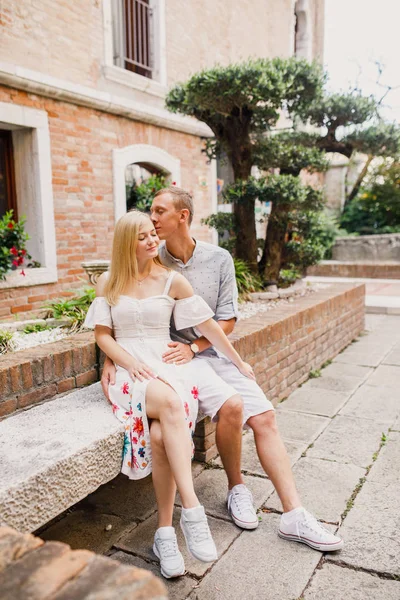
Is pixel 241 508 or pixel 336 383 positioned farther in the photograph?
pixel 336 383

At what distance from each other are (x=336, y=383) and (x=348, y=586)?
115 inches

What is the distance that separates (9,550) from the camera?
44.1 inches

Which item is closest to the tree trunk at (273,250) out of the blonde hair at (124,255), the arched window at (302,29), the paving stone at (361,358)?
the paving stone at (361,358)

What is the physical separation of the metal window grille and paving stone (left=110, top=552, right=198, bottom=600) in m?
7.45

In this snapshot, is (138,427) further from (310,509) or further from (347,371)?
(347,371)

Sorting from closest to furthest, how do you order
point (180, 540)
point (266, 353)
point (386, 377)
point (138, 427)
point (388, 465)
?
point (138, 427) < point (180, 540) < point (388, 465) < point (266, 353) < point (386, 377)

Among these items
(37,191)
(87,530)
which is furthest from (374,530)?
(37,191)

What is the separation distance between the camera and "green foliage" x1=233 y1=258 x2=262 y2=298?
20.1 ft

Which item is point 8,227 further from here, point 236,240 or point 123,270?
point 123,270

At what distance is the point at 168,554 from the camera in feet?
6.95

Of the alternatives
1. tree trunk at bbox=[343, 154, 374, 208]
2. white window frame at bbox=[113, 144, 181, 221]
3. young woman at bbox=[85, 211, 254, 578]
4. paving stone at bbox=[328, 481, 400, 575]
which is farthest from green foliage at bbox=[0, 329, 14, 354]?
tree trunk at bbox=[343, 154, 374, 208]

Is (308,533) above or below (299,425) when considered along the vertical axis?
above

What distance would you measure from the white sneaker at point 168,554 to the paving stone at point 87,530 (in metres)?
0.32

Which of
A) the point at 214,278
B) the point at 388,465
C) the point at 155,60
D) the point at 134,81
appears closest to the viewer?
the point at 214,278
